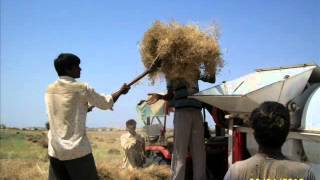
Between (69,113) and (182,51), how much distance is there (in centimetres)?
188

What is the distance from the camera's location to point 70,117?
200 inches

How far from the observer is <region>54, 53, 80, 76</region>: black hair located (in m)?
5.19

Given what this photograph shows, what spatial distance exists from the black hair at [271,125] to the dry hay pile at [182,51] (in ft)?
11.9

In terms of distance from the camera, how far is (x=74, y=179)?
5.12m

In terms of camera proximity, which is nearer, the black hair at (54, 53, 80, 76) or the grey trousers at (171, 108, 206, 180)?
the black hair at (54, 53, 80, 76)

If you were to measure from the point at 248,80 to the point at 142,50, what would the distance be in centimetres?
152

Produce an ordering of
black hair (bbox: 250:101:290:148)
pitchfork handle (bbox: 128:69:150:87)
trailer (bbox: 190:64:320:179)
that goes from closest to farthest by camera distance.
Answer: black hair (bbox: 250:101:290:148), trailer (bbox: 190:64:320:179), pitchfork handle (bbox: 128:69:150:87)

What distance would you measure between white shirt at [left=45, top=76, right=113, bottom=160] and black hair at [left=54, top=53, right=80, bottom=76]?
0.09m

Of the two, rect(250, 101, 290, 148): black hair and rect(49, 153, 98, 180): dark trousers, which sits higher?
rect(250, 101, 290, 148): black hair

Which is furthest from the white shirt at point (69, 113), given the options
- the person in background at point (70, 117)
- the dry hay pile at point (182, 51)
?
the dry hay pile at point (182, 51)

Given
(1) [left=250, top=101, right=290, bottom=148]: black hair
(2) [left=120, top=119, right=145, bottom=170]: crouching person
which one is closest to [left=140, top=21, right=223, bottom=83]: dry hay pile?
(2) [left=120, top=119, right=145, bottom=170]: crouching person

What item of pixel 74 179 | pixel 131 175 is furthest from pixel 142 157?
pixel 74 179

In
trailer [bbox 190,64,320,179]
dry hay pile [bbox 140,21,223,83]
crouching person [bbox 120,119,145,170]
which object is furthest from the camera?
crouching person [bbox 120,119,145,170]

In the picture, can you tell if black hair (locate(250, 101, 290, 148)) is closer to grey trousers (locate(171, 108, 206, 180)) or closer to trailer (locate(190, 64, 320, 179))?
trailer (locate(190, 64, 320, 179))
